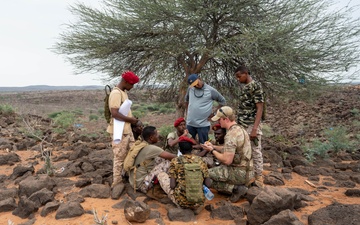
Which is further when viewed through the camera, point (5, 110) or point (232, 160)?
point (5, 110)

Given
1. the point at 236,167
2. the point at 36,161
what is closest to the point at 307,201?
the point at 236,167


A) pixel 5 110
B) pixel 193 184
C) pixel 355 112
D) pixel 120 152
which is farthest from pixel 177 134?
pixel 355 112

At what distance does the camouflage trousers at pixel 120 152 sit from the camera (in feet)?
16.0

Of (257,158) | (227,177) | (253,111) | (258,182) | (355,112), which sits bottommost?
(258,182)

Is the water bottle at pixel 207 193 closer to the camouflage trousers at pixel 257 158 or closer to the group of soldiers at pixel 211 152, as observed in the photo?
the group of soldiers at pixel 211 152

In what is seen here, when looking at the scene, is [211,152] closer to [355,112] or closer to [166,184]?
[166,184]

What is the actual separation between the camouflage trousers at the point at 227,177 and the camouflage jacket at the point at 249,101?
746 millimetres

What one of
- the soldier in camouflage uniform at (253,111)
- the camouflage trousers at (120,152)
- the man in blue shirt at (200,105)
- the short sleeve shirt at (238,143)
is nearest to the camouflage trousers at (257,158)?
the soldier in camouflage uniform at (253,111)

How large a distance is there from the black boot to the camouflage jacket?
3.09ft

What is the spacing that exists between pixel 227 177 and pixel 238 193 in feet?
0.98

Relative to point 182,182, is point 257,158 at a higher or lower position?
higher

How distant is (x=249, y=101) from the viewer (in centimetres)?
498

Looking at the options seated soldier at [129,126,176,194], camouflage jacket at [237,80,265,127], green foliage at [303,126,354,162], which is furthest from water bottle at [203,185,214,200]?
green foliage at [303,126,354,162]

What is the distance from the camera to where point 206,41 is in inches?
297
